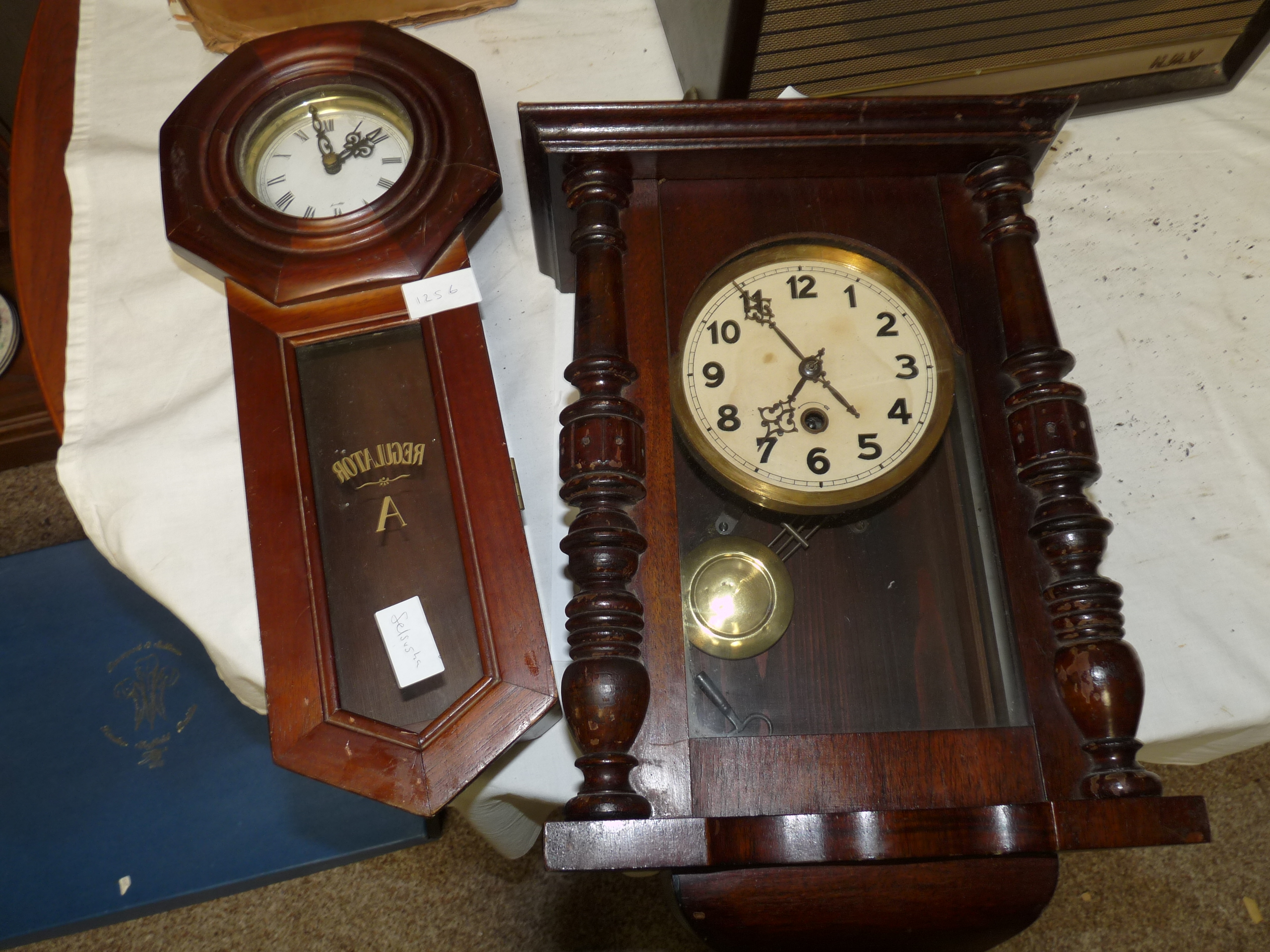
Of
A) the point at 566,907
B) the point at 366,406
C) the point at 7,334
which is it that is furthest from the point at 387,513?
the point at 7,334

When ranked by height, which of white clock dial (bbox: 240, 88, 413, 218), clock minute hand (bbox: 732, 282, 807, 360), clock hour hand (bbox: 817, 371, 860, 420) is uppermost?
white clock dial (bbox: 240, 88, 413, 218)

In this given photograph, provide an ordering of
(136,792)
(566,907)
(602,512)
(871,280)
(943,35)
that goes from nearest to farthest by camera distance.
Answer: (602,512) → (871,280) → (943,35) → (136,792) → (566,907)

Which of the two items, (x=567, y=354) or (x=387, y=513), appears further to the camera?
(x=567, y=354)

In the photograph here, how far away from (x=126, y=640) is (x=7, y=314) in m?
0.67

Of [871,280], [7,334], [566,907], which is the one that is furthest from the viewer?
[7,334]

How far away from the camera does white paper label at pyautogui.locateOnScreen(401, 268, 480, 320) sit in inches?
35.0

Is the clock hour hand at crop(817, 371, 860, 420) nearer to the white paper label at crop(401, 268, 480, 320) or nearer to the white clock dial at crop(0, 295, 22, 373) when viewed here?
the white paper label at crop(401, 268, 480, 320)

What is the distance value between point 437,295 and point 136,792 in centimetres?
73

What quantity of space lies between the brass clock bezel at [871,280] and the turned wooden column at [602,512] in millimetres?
57

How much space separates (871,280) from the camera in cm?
80

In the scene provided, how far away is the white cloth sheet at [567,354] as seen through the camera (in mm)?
925

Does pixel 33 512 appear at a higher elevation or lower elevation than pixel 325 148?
lower

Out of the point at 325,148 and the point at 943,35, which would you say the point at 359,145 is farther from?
the point at 943,35

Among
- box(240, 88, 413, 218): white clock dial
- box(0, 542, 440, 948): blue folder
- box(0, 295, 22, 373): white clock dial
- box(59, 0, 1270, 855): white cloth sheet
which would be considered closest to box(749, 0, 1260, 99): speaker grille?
box(59, 0, 1270, 855): white cloth sheet
